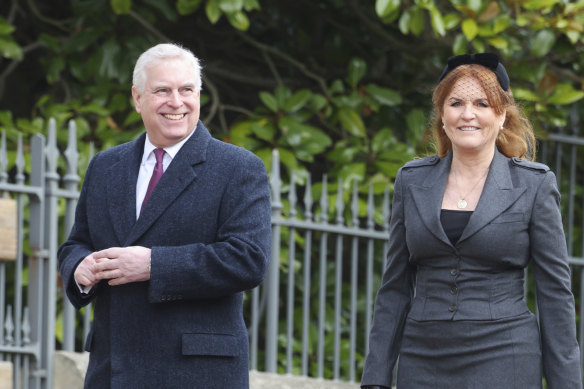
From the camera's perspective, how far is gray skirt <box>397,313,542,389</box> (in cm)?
339

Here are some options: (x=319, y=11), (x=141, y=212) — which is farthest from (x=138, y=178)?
(x=319, y=11)

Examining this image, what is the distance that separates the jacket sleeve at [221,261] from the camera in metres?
3.38

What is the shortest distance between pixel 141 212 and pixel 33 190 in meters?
2.27

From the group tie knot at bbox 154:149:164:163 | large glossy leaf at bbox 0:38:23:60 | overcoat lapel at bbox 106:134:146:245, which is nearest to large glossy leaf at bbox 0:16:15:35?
large glossy leaf at bbox 0:38:23:60

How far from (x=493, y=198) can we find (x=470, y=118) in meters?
0.23

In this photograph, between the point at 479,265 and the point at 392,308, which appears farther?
the point at 392,308

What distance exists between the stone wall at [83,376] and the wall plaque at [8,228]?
0.51 meters

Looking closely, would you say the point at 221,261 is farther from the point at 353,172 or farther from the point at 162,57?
the point at 353,172

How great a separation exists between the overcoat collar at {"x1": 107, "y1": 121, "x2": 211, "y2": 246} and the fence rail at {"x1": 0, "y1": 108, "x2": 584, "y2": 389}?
6.60ft

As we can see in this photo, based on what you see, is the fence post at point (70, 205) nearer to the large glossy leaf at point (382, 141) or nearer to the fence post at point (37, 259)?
the fence post at point (37, 259)

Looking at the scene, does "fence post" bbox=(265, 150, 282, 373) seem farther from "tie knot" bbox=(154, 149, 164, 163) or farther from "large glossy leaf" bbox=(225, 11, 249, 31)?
"tie knot" bbox=(154, 149, 164, 163)

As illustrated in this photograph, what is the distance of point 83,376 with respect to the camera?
5586 mm

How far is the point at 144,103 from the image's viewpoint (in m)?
3.59

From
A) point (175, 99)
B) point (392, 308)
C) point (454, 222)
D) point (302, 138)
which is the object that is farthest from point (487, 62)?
point (302, 138)
